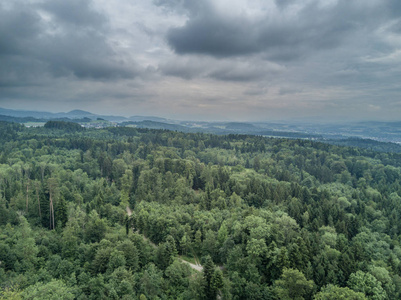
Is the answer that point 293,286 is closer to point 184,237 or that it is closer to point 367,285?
point 367,285

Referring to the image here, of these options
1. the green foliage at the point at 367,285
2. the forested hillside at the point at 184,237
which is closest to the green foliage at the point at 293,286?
the forested hillside at the point at 184,237

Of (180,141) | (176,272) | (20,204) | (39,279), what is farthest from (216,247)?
(180,141)

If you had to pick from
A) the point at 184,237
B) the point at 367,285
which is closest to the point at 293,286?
the point at 367,285

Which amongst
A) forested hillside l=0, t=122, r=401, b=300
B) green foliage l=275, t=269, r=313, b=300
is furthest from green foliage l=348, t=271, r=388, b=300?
green foliage l=275, t=269, r=313, b=300

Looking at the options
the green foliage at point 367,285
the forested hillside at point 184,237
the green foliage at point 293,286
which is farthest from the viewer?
the green foliage at point 367,285

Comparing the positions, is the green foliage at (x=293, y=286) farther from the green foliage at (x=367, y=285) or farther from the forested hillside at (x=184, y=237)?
the green foliage at (x=367, y=285)

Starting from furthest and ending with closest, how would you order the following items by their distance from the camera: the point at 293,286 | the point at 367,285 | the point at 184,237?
the point at 184,237 → the point at 367,285 → the point at 293,286

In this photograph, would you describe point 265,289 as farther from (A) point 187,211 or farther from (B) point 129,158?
(B) point 129,158

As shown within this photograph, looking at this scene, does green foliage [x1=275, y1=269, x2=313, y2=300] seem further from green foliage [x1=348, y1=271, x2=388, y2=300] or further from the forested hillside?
green foliage [x1=348, y1=271, x2=388, y2=300]
